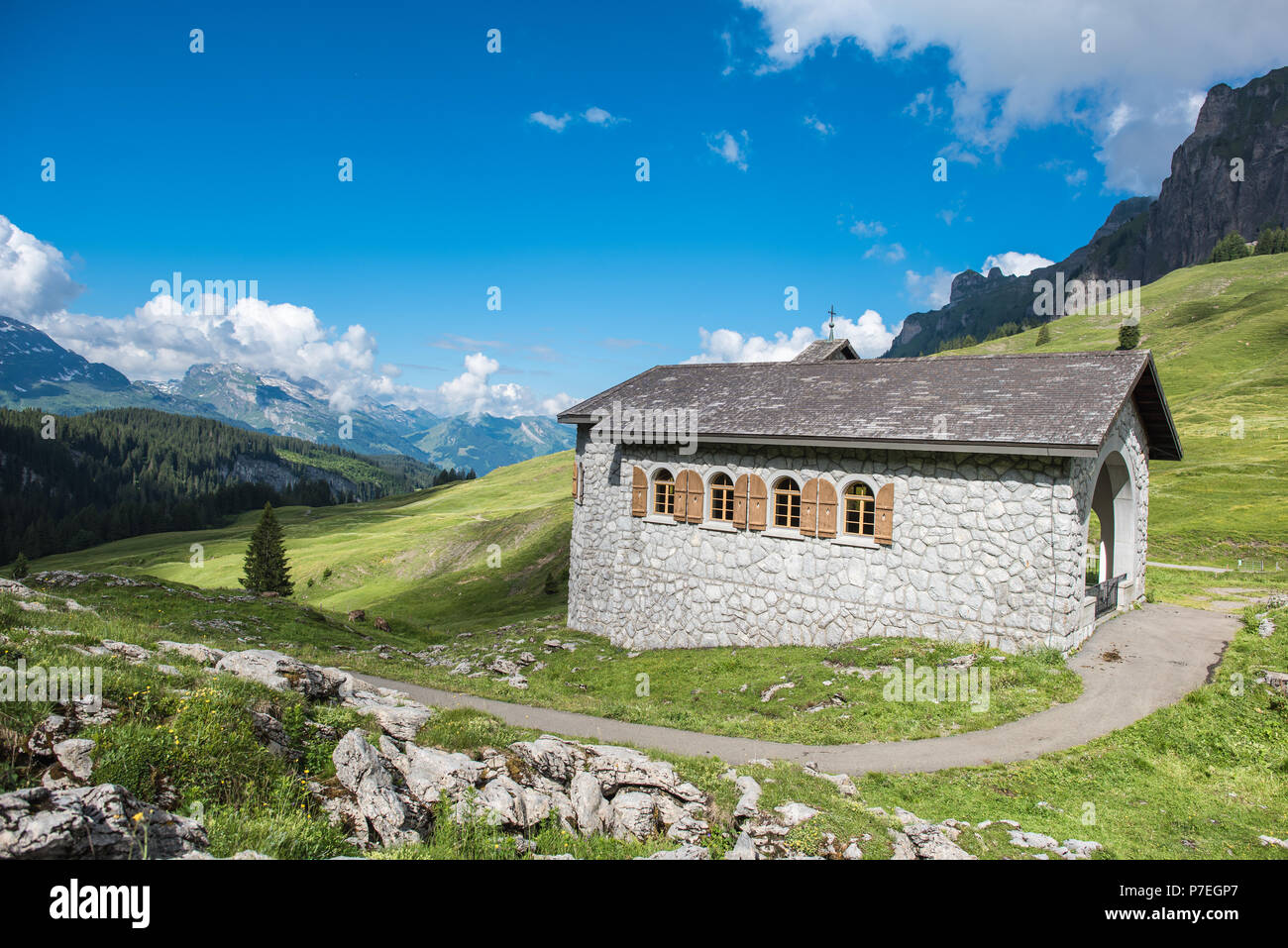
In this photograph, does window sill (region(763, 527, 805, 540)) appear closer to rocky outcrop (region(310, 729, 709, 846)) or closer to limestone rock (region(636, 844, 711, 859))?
rocky outcrop (region(310, 729, 709, 846))

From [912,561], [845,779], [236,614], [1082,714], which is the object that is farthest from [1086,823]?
[236,614]

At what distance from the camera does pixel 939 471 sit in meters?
18.8

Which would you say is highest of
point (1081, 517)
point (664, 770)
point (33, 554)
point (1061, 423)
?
point (1061, 423)

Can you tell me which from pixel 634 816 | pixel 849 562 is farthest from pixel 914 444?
pixel 634 816

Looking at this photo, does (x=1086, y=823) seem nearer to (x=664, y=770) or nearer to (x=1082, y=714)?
(x=1082, y=714)

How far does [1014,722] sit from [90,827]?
15.2 meters

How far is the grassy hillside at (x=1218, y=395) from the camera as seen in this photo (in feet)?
129

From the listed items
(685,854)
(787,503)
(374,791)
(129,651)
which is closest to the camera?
(685,854)

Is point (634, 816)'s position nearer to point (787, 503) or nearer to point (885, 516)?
point (885, 516)

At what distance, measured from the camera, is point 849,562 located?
66.2ft

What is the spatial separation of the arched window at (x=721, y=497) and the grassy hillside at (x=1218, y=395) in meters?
29.1

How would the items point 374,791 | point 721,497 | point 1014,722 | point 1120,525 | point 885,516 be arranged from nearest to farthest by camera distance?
point 374,791 → point 1014,722 → point 885,516 → point 1120,525 → point 721,497

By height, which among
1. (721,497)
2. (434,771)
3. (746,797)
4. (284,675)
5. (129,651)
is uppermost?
(721,497)
